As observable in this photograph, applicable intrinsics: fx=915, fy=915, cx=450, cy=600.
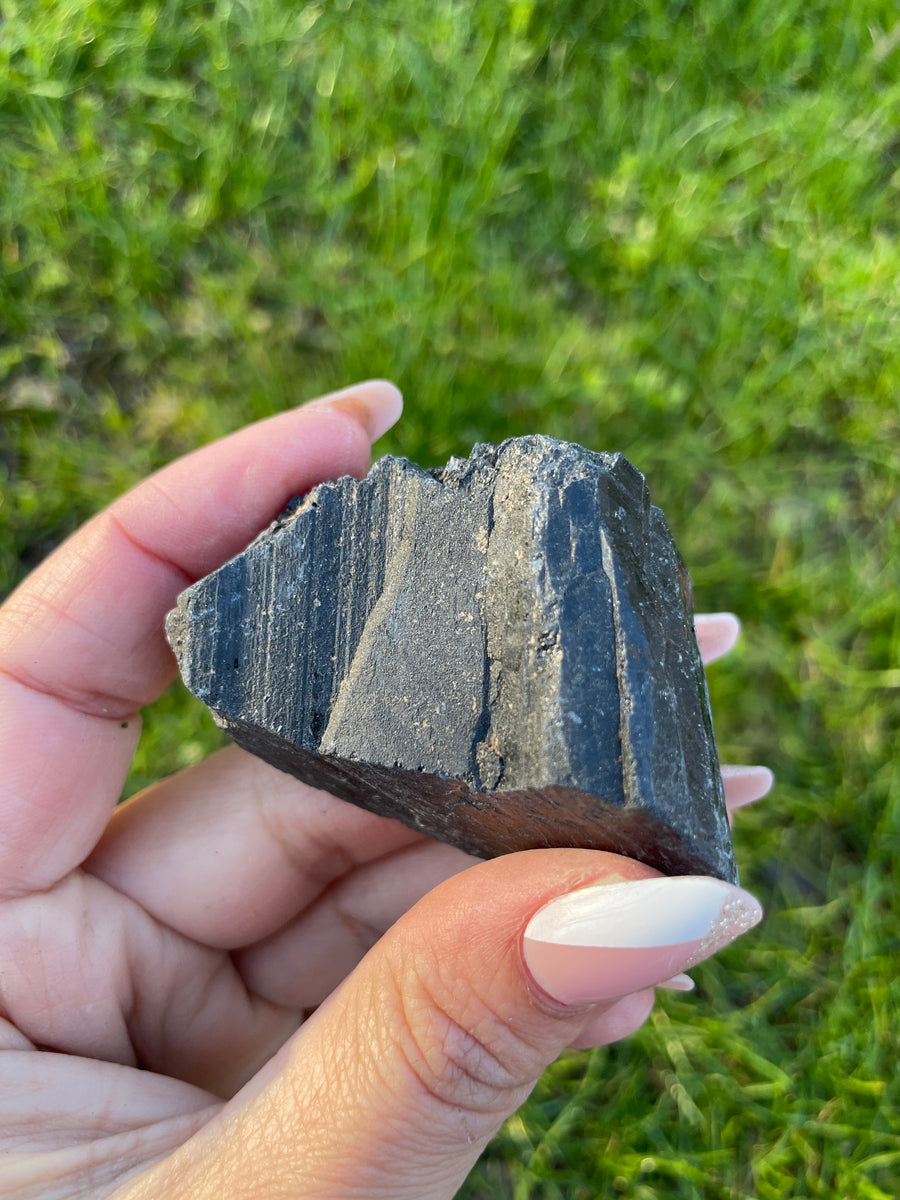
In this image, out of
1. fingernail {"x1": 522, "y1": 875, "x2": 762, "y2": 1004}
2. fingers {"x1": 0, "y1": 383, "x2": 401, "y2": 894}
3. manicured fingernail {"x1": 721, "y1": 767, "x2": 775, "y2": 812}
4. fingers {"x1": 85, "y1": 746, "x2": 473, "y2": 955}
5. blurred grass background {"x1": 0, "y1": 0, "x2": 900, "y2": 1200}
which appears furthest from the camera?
blurred grass background {"x1": 0, "y1": 0, "x2": 900, "y2": 1200}

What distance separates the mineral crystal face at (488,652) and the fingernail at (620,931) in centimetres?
8

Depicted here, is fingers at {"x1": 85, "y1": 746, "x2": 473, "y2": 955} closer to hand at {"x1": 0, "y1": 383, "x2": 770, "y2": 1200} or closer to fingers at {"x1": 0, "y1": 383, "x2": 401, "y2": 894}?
hand at {"x1": 0, "y1": 383, "x2": 770, "y2": 1200}

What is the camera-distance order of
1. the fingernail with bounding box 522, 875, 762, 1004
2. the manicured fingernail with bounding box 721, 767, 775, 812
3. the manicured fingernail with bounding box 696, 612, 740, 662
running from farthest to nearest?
the manicured fingernail with bounding box 696, 612, 740, 662 → the manicured fingernail with bounding box 721, 767, 775, 812 → the fingernail with bounding box 522, 875, 762, 1004

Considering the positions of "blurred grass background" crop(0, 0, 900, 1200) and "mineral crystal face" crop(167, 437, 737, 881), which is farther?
"blurred grass background" crop(0, 0, 900, 1200)

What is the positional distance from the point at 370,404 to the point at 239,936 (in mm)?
1459

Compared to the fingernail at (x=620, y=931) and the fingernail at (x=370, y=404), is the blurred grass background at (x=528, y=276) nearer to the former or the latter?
the fingernail at (x=370, y=404)

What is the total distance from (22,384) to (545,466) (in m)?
2.47

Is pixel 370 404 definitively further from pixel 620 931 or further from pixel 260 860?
pixel 620 931

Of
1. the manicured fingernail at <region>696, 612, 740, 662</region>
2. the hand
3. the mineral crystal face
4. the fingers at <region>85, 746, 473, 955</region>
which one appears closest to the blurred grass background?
the manicured fingernail at <region>696, 612, 740, 662</region>

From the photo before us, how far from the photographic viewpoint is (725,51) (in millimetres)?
3504

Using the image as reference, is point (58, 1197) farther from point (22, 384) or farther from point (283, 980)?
point (22, 384)

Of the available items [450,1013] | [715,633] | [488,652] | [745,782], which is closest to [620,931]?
[450,1013]

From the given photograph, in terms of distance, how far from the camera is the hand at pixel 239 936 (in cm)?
160

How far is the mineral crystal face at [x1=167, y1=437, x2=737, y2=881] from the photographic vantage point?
1.52 metres
